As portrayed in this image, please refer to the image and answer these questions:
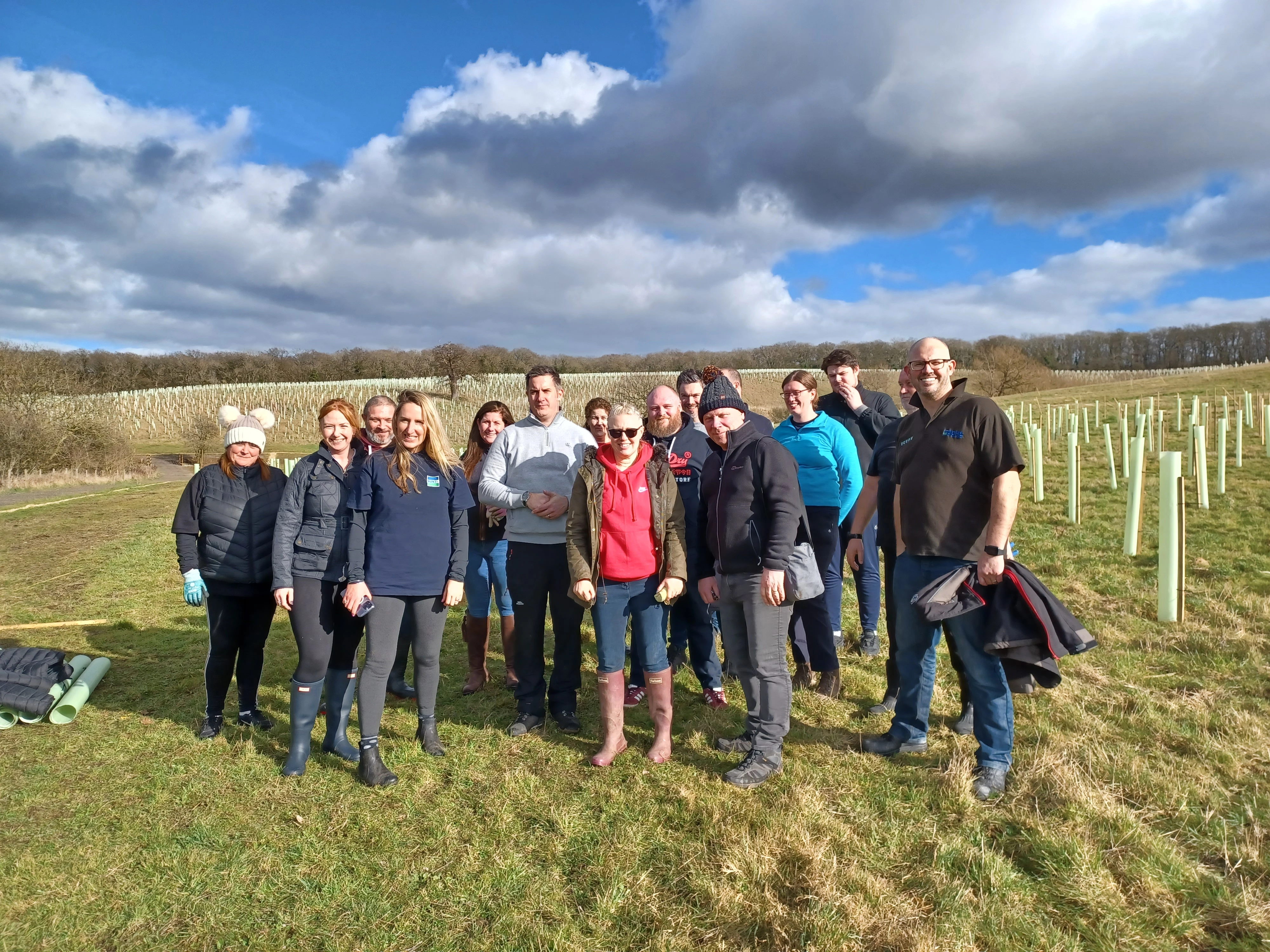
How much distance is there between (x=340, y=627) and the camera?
150 inches

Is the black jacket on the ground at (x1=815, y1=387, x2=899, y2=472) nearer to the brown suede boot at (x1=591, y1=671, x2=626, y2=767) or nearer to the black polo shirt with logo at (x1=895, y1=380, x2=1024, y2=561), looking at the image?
the black polo shirt with logo at (x1=895, y1=380, x2=1024, y2=561)

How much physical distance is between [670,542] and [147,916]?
2679 millimetres

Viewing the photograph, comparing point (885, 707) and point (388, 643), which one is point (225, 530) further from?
point (885, 707)

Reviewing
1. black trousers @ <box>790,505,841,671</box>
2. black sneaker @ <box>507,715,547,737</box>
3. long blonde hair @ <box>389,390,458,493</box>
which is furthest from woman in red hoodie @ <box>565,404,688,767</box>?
black trousers @ <box>790,505,841,671</box>

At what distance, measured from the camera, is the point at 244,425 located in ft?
13.8

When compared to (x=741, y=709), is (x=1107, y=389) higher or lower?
higher

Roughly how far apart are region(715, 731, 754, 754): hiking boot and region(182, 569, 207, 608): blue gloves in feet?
10.2

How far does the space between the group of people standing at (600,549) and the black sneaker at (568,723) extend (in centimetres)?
2

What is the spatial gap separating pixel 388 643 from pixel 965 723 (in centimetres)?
326

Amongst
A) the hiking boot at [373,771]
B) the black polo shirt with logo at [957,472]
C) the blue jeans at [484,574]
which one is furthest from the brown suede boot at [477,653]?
the black polo shirt with logo at [957,472]

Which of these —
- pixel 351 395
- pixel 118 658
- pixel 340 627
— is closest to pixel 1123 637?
pixel 340 627

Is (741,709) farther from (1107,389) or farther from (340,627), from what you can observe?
(1107,389)

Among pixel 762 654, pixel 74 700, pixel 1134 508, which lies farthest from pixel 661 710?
pixel 1134 508

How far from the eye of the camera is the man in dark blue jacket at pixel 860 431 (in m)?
5.02
